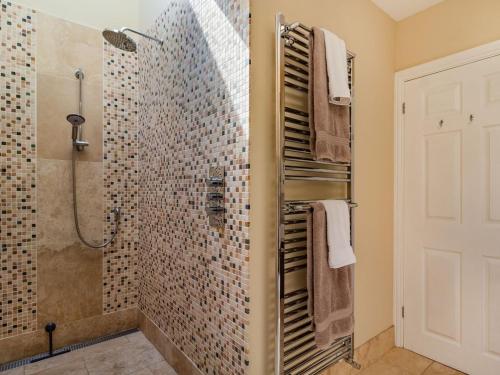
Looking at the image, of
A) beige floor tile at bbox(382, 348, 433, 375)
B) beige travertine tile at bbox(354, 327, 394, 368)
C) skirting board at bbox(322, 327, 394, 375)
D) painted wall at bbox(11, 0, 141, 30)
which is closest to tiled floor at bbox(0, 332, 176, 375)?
skirting board at bbox(322, 327, 394, 375)

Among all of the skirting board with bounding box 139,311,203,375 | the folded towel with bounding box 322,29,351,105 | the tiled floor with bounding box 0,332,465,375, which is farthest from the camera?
the tiled floor with bounding box 0,332,465,375

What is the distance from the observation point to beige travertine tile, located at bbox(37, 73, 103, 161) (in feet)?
5.90

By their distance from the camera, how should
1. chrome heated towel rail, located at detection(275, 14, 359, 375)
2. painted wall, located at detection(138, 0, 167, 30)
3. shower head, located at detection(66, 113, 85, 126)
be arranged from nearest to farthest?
chrome heated towel rail, located at detection(275, 14, 359, 375)
shower head, located at detection(66, 113, 85, 126)
painted wall, located at detection(138, 0, 167, 30)

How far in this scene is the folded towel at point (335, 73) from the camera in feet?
4.29

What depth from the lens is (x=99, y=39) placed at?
6.55ft

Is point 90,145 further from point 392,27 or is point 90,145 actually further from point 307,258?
point 392,27

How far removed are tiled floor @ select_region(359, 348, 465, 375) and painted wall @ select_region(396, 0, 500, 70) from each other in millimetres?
1896

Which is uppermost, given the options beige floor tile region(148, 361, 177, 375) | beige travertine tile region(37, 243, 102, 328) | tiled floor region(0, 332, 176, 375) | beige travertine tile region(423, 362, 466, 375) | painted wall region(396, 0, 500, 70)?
painted wall region(396, 0, 500, 70)

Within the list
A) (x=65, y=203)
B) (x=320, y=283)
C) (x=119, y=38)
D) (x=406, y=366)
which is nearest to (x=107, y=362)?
(x=65, y=203)

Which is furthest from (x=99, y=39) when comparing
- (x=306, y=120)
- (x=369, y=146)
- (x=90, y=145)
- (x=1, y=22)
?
(x=369, y=146)

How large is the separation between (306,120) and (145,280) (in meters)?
1.55

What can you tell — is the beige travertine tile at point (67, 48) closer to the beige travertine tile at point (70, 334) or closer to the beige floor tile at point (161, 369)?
the beige travertine tile at point (70, 334)

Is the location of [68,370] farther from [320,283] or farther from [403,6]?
[403,6]

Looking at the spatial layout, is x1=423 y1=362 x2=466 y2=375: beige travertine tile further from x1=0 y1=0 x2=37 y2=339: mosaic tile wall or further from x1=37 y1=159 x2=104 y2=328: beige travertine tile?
x1=0 y1=0 x2=37 y2=339: mosaic tile wall
